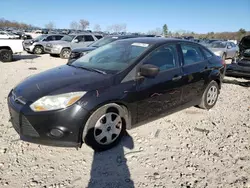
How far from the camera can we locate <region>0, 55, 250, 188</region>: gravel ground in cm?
256

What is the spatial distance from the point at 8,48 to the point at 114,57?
10.9 metres

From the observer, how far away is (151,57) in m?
3.50

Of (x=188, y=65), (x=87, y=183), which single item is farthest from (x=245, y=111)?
(x=87, y=183)

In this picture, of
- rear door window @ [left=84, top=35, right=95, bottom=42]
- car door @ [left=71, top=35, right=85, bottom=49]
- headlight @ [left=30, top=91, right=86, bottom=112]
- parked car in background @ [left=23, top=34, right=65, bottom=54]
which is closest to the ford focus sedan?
headlight @ [left=30, top=91, right=86, bottom=112]

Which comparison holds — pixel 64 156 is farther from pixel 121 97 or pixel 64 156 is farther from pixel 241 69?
pixel 241 69

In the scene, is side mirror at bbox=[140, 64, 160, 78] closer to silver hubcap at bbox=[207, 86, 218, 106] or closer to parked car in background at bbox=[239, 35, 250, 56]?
silver hubcap at bbox=[207, 86, 218, 106]

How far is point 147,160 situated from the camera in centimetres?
296

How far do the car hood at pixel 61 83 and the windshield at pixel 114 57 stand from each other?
0.28 meters

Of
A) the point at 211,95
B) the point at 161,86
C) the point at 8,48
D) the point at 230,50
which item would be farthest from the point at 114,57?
the point at 230,50

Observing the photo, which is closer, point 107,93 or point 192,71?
point 107,93

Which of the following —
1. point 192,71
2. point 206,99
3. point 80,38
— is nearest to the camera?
point 192,71

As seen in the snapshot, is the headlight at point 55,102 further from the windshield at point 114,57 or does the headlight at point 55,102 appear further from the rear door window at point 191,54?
the rear door window at point 191,54

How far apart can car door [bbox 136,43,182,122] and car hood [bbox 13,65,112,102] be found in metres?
0.64

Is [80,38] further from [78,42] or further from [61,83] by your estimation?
[61,83]
